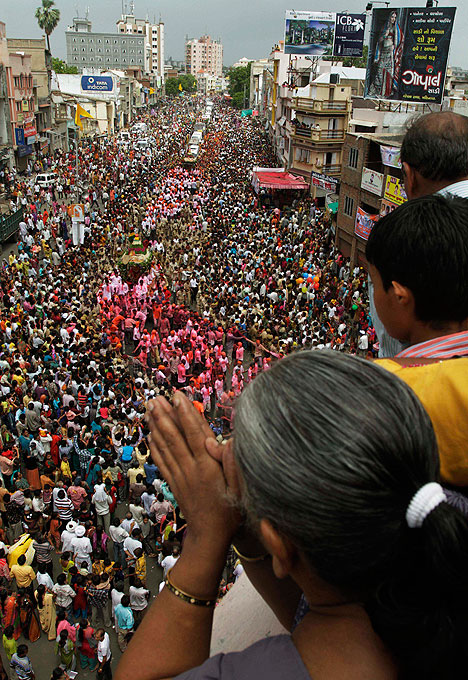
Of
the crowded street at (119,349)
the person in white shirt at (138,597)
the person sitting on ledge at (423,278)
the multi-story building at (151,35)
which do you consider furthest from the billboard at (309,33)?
the multi-story building at (151,35)

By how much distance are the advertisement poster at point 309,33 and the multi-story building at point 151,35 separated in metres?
99.2

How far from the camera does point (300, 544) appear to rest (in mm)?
1184

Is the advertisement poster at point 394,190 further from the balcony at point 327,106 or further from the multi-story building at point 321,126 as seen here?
the multi-story building at point 321,126

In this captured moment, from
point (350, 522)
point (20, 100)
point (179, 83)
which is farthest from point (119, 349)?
point (179, 83)

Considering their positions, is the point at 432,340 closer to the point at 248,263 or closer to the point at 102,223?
the point at 248,263

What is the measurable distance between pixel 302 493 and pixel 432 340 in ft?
2.85

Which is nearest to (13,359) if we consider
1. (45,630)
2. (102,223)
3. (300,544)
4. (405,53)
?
(45,630)

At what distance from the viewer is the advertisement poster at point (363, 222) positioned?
2046 centimetres

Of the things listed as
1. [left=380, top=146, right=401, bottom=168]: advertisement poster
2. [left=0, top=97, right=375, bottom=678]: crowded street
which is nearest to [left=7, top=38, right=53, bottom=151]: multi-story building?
[left=0, top=97, right=375, bottom=678]: crowded street

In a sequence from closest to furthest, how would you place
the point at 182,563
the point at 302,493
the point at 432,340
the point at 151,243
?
the point at 302,493
the point at 182,563
the point at 432,340
the point at 151,243

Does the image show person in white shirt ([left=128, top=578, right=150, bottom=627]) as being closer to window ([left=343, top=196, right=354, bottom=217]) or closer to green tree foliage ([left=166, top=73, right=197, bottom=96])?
window ([left=343, top=196, right=354, bottom=217])

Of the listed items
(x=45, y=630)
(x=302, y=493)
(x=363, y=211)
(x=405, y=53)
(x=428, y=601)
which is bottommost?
(x=45, y=630)

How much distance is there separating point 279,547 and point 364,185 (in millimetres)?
21992

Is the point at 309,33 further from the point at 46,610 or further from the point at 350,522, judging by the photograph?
the point at 350,522
